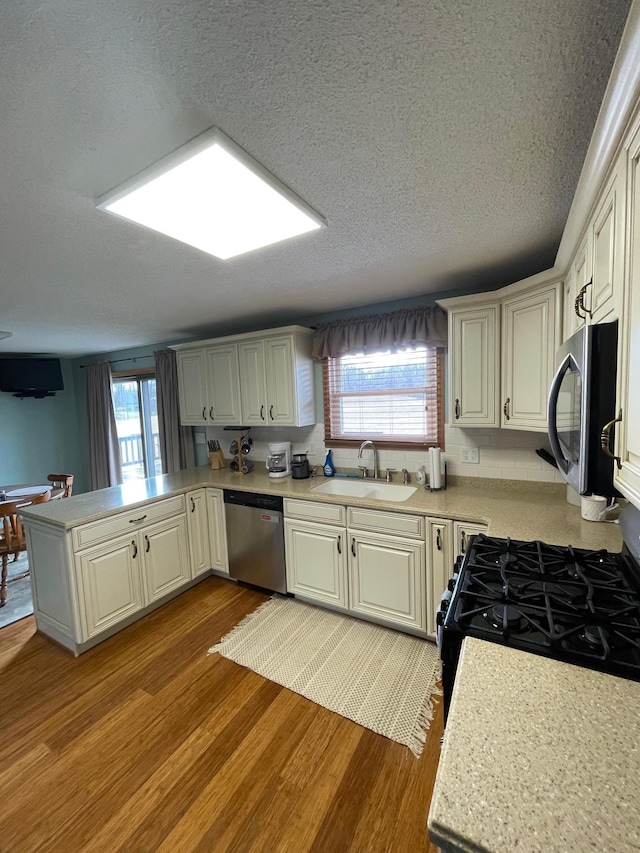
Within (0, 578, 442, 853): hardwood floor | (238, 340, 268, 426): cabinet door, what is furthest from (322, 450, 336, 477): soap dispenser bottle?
(0, 578, 442, 853): hardwood floor

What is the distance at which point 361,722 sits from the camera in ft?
5.69

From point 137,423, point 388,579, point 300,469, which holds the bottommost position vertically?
point 388,579

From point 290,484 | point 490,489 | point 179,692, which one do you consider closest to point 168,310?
point 290,484

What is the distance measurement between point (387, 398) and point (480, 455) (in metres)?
0.82

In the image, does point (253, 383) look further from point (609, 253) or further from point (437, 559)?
point (609, 253)

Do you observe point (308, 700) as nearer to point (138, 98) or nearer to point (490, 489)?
point (490, 489)

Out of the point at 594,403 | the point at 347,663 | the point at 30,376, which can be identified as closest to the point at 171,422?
the point at 30,376

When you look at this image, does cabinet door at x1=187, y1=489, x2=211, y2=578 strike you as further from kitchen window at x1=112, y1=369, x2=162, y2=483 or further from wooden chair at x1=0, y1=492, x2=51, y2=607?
kitchen window at x1=112, y1=369, x2=162, y2=483

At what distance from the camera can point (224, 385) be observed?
11.0ft

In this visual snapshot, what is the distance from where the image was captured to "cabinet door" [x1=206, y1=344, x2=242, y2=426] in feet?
10.7

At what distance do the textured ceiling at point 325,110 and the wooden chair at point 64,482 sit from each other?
295 cm

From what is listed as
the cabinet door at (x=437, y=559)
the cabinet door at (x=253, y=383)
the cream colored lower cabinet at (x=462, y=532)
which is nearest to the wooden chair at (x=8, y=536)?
the cabinet door at (x=253, y=383)

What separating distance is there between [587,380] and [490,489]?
172cm

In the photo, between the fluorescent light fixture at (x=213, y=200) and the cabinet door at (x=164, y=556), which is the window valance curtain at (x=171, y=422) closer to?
the cabinet door at (x=164, y=556)
